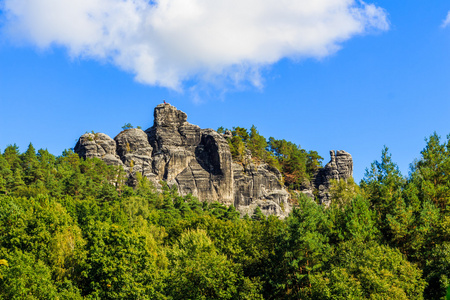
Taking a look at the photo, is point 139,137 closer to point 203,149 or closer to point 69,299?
point 203,149

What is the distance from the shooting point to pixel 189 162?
92.8m

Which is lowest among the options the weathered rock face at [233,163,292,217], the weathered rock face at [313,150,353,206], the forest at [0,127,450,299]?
the forest at [0,127,450,299]

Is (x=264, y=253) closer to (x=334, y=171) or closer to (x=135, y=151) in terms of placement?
(x=135, y=151)

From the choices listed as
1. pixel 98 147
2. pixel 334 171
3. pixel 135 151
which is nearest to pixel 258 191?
pixel 334 171

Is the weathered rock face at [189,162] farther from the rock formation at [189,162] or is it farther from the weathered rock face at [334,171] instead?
the weathered rock face at [334,171]

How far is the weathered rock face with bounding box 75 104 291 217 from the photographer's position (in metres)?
89.8

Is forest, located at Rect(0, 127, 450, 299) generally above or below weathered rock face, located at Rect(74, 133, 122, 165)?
below

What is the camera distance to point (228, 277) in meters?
33.0

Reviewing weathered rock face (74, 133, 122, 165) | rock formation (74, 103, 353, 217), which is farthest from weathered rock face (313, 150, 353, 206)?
weathered rock face (74, 133, 122, 165)

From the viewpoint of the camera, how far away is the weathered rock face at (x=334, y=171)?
10755 centimetres

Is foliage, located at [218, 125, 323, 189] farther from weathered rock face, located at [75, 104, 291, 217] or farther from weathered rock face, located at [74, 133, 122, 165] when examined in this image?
weathered rock face, located at [74, 133, 122, 165]

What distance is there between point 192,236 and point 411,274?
19.2m

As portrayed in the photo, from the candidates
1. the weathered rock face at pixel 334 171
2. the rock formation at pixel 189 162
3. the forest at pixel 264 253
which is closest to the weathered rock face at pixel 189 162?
the rock formation at pixel 189 162

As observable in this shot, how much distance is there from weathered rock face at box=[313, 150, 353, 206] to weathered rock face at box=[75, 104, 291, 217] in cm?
1500
